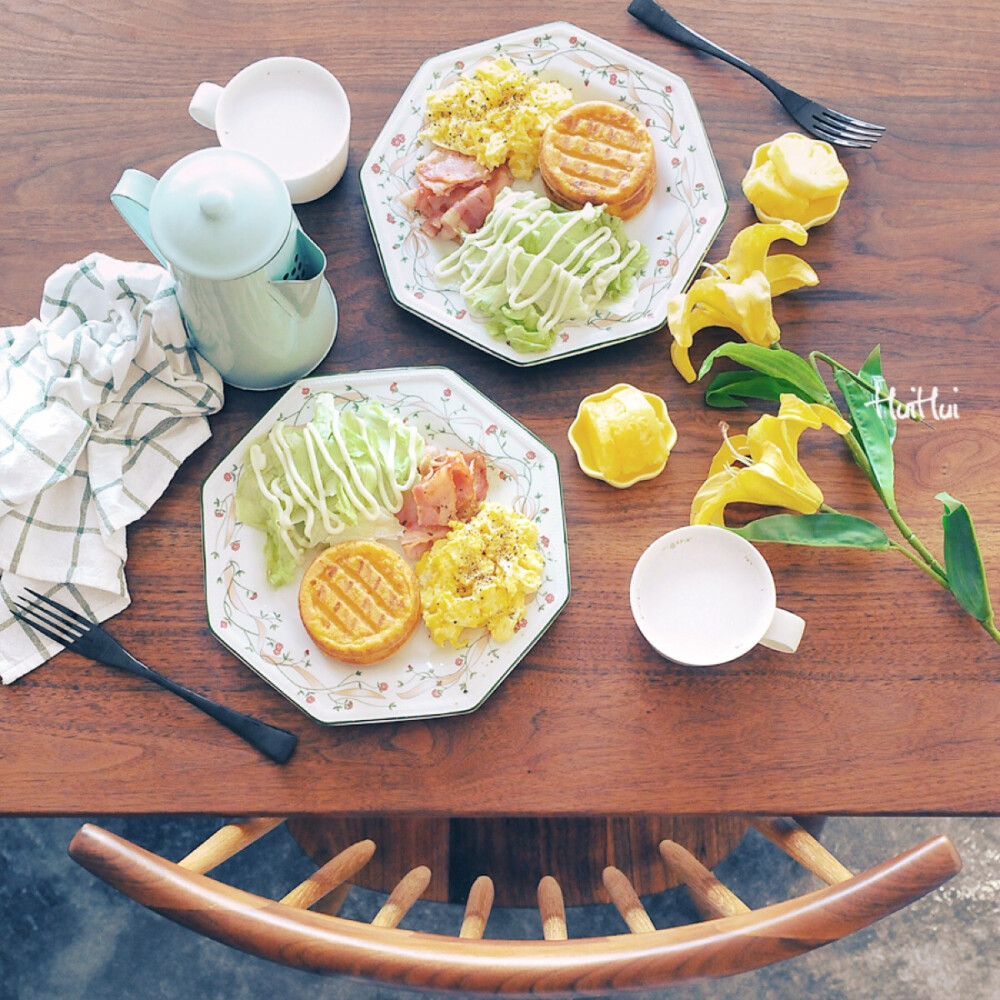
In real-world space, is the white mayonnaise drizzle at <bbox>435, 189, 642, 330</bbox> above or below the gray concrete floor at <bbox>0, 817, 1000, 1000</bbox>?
above

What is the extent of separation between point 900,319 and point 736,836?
0.83 metres

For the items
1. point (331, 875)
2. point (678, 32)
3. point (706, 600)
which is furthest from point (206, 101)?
point (331, 875)

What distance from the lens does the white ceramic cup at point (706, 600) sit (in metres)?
1.26

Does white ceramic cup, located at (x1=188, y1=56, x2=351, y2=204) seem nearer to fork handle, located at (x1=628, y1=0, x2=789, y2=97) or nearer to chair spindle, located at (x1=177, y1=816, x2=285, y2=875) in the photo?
fork handle, located at (x1=628, y1=0, x2=789, y2=97)

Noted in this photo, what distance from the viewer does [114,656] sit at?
130 centimetres

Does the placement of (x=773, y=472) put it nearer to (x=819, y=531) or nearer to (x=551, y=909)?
(x=819, y=531)

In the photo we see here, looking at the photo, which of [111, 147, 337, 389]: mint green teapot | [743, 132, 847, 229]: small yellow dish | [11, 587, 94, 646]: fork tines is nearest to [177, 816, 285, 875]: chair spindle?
[11, 587, 94, 646]: fork tines

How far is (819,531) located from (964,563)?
192mm

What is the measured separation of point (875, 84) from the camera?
1531mm

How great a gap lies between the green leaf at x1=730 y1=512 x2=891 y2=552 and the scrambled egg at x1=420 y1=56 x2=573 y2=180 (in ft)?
2.08

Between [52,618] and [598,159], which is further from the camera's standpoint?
[598,159]

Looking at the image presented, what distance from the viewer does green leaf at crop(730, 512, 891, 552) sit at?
1311 mm

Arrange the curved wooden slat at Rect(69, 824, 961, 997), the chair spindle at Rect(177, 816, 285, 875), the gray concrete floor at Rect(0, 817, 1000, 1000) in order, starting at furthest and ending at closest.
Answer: the gray concrete floor at Rect(0, 817, 1000, 1000), the chair spindle at Rect(177, 816, 285, 875), the curved wooden slat at Rect(69, 824, 961, 997)

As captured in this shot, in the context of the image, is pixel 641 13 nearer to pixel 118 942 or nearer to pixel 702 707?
pixel 702 707
